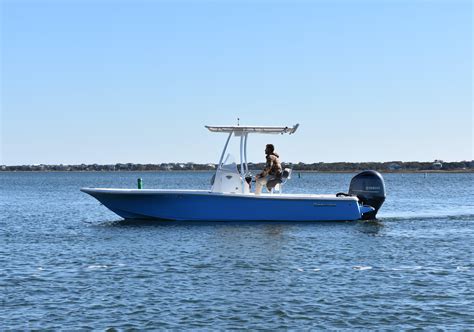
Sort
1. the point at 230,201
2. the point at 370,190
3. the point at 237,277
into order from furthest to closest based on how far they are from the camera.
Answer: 1. the point at 370,190
2. the point at 230,201
3. the point at 237,277

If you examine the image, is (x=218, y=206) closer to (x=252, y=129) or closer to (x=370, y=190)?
(x=252, y=129)

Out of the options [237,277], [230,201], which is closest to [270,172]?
Result: [230,201]

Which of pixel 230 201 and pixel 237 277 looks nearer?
pixel 237 277

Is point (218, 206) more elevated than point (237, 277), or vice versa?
point (218, 206)

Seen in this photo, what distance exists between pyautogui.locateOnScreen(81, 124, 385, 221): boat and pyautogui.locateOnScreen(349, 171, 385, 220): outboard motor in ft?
3.85

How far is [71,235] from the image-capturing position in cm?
2511

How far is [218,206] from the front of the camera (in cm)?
2548

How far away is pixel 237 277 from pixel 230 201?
9704mm

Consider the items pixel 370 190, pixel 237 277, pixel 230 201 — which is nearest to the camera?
pixel 237 277

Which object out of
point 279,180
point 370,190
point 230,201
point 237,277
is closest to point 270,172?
point 279,180

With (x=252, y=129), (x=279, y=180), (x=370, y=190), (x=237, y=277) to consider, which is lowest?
(x=237, y=277)

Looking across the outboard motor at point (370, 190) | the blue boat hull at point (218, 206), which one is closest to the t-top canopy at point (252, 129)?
the blue boat hull at point (218, 206)

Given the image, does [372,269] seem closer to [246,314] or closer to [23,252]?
[246,314]

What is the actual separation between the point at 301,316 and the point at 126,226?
14.9 metres
